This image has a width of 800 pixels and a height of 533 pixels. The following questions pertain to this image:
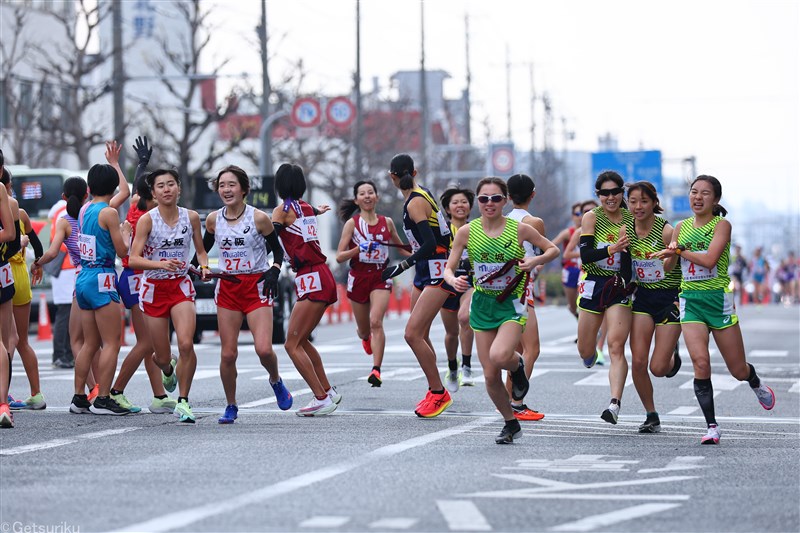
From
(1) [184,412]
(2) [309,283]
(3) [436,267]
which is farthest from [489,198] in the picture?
(1) [184,412]

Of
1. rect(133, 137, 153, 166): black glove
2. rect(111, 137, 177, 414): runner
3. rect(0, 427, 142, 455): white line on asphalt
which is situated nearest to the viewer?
rect(0, 427, 142, 455): white line on asphalt

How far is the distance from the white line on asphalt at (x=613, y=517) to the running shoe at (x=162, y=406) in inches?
224

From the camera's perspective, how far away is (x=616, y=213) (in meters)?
11.3

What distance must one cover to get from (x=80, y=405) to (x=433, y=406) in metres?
2.75

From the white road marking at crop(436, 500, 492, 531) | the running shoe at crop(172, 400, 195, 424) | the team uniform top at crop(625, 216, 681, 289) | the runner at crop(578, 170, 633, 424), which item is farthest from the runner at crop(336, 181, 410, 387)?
Result: the white road marking at crop(436, 500, 492, 531)

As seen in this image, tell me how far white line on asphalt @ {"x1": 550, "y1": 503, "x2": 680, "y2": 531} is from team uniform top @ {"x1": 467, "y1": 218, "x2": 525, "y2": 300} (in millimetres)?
3106

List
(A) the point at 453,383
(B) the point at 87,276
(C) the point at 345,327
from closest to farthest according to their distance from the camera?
(B) the point at 87,276 → (A) the point at 453,383 → (C) the point at 345,327

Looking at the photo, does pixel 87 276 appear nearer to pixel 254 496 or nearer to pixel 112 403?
pixel 112 403

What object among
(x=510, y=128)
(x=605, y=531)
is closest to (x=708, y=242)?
(x=605, y=531)

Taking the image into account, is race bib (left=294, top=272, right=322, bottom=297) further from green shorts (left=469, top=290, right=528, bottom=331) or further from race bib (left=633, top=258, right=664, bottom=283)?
race bib (left=633, top=258, right=664, bottom=283)

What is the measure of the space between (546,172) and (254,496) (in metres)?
86.2

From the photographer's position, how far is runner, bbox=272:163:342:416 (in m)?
12.0

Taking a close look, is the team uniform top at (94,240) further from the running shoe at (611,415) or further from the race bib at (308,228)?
the running shoe at (611,415)

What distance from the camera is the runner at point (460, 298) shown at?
1391cm
